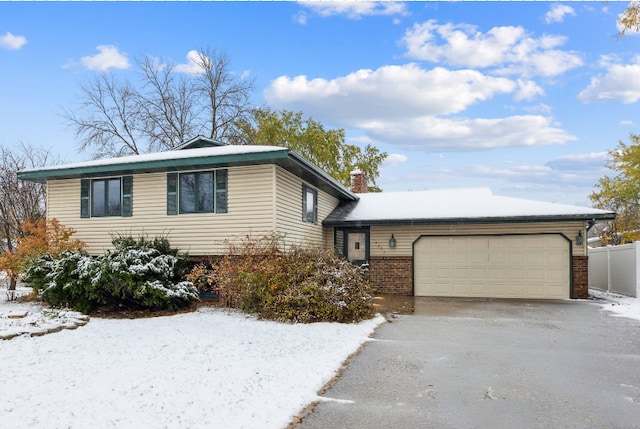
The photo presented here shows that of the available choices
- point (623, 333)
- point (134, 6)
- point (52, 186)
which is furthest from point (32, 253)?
point (623, 333)

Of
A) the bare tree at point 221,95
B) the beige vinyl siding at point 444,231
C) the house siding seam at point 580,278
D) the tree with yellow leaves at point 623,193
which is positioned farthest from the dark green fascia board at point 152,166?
the tree with yellow leaves at point 623,193

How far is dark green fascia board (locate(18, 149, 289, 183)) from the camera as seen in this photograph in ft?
34.8

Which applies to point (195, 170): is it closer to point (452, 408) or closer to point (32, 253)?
point (32, 253)

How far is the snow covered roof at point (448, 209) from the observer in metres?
13.2

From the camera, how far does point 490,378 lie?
5348 mm

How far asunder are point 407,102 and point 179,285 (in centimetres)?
A: 1290

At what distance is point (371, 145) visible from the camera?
32.7 metres

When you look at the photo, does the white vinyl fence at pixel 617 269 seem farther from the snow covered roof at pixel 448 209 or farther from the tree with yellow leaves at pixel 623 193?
the tree with yellow leaves at pixel 623 193

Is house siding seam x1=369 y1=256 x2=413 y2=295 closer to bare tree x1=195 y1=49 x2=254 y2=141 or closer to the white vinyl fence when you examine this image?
the white vinyl fence

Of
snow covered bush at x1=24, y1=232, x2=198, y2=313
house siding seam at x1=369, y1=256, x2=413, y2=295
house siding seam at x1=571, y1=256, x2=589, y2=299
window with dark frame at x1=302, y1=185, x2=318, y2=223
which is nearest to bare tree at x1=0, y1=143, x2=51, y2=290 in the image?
snow covered bush at x1=24, y1=232, x2=198, y2=313

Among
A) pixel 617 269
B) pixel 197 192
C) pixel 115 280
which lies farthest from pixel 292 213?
pixel 617 269

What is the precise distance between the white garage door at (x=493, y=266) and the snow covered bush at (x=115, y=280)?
7858mm

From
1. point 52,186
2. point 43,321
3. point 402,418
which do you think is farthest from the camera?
point 52,186

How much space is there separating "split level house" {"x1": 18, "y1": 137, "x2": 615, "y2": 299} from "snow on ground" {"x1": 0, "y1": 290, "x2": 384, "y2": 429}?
4.01 metres
